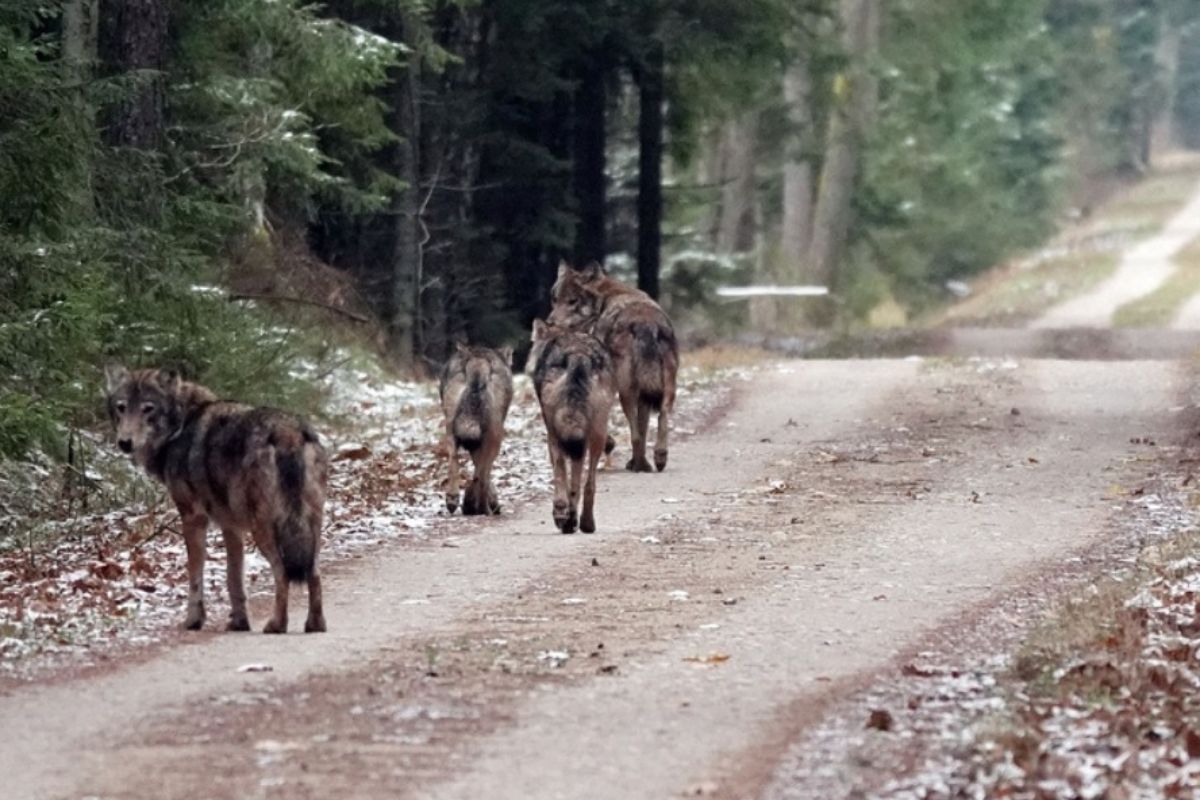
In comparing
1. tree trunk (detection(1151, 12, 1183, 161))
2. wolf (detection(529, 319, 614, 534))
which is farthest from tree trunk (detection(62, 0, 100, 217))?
tree trunk (detection(1151, 12, 1183, 161))

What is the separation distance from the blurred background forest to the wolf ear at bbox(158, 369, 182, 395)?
2.62m

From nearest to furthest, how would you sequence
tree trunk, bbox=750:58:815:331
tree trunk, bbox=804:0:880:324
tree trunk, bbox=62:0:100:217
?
tree trunk, bbox=62:0:100:217 < tree trunk, bbox=750:58:815:331 < tree trunk, bbox=804:0:880:324

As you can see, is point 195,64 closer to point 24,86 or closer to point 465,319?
point 24,86

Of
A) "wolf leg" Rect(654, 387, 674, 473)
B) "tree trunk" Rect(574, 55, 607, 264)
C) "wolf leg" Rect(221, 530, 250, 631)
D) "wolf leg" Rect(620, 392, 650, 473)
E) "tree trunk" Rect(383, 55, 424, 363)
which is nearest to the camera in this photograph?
"wolf leg" Rect(221, 530, 250, 631)

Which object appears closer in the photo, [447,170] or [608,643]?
[608,643]

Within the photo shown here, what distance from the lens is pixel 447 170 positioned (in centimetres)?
3300

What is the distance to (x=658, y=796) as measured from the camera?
795 cm

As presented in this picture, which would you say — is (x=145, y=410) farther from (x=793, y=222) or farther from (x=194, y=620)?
(x=793, y=222)

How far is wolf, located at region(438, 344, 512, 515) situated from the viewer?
15375 millimetres

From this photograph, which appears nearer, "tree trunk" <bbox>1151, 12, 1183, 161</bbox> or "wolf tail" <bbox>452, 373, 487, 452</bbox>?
"wolf tail" <bbox>452, 373, 487, 452</bbox>

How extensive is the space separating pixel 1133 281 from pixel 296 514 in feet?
160

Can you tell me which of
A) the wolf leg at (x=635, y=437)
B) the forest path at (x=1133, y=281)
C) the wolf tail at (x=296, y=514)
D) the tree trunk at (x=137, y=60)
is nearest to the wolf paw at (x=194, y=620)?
the wolf tail at (x=296, y=514)

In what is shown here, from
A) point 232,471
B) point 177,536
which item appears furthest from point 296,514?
point 177,536

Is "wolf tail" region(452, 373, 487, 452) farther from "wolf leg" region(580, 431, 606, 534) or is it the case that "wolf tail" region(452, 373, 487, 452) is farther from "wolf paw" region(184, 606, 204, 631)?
"wolf paw" region(184, 606, 204, 631)
